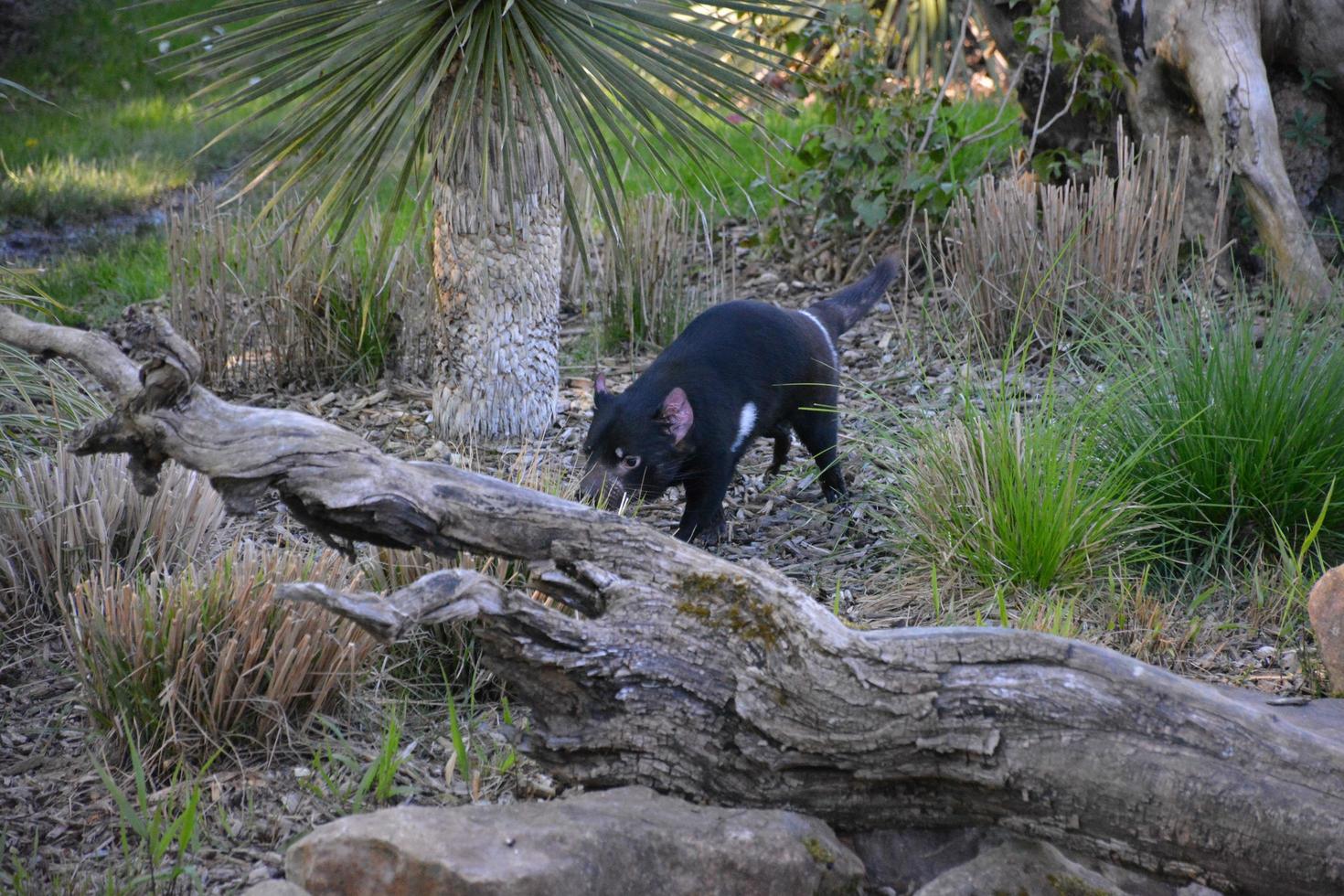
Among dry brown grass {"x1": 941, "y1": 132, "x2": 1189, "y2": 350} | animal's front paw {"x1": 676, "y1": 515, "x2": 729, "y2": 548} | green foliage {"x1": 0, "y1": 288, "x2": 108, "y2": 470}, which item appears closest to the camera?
green foliage {"x1": 0, "y1": 288, "x2": 108, "y2": 470}

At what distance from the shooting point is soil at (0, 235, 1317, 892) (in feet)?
7.13

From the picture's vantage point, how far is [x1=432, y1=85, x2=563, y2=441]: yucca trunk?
3840mm

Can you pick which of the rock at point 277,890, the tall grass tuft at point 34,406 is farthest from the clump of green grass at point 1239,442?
the tall grass tuft at point 34,406

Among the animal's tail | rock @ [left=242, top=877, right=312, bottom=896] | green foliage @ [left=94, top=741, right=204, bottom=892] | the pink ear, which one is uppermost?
the animal's tail

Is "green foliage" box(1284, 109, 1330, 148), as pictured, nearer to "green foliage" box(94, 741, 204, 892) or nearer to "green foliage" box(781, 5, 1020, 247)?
"green foliage" box(781, 5, 1020, 247)

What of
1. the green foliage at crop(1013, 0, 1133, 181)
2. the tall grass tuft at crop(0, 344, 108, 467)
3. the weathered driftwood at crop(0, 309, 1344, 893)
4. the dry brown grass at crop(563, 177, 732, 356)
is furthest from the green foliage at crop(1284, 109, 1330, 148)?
the tall grass tuft at crop(0, 344, 108, 467)

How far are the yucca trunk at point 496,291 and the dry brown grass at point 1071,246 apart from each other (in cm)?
159

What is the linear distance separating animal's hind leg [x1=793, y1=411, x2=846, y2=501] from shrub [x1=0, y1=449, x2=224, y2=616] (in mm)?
1774

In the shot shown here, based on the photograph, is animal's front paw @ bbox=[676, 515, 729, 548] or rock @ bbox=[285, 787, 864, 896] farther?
animal's front paw @ bbox=[676, 515, 729, 548]

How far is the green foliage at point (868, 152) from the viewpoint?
214 inches

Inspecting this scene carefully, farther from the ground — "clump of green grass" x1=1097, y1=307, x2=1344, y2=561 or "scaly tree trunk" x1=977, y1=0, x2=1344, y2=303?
"scaly tree trunk" x1=977, y1=0, x2=1344, y2=303

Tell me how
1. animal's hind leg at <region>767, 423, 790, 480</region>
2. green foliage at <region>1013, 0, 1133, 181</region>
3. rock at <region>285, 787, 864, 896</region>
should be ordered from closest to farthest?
rock at <region>285, 787, 864, 896</region> < animal's hind leg at <region>767, 423, 790, 480</region> < green foliage at <region>1013, 0, 1133, 181</region>

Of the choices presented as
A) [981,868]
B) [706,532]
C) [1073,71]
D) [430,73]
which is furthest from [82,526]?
[1073,71]

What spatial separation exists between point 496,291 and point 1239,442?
2288 millimetres
